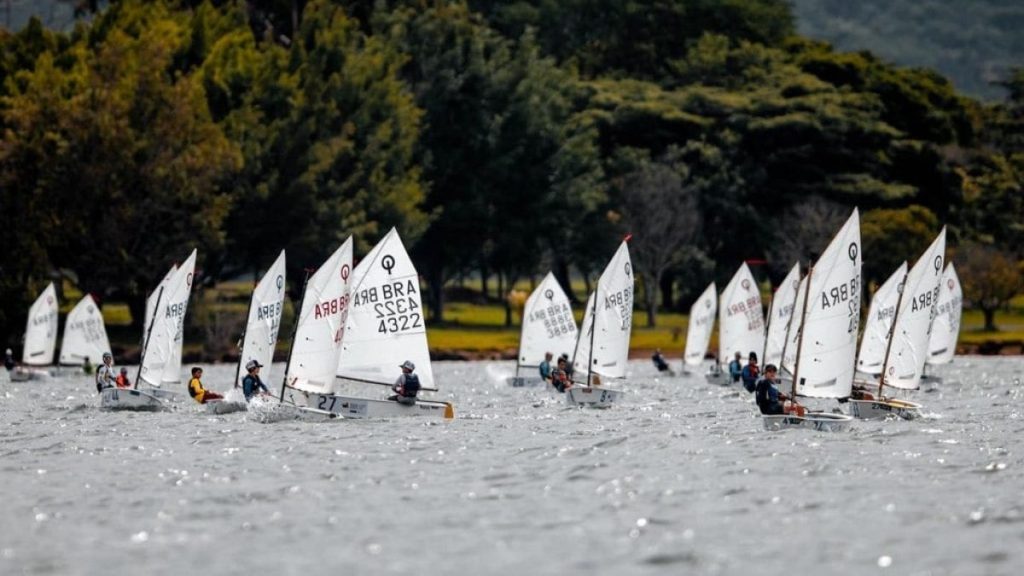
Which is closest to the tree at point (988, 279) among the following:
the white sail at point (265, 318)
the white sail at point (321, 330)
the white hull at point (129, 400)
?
the white sail at point (265, 318)

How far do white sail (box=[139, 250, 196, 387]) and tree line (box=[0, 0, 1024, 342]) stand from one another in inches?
1207

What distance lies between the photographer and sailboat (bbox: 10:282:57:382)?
79688 millimetres

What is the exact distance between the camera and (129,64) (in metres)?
92.8

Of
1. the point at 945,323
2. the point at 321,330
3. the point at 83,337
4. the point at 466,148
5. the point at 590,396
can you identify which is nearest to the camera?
the point at 321,330

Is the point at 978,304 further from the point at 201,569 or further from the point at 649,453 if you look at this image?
the point at 201,569

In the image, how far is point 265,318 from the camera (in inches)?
2111

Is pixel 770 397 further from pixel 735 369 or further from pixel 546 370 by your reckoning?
pixel 735 369

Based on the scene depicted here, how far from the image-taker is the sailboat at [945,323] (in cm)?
7831

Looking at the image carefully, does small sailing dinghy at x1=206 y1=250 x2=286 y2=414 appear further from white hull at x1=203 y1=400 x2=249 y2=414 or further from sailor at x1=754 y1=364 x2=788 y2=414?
sailor at x1=754 y1=364 x2=788 y2=414

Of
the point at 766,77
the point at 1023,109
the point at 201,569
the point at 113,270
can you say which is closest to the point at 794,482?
the point at 201,569

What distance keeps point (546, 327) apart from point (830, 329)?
26186mm

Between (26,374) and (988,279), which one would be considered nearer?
(26,374)

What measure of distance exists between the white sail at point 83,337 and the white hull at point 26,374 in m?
1.23

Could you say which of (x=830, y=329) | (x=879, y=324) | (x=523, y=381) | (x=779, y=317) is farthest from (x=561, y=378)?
(x=830, y=329)
